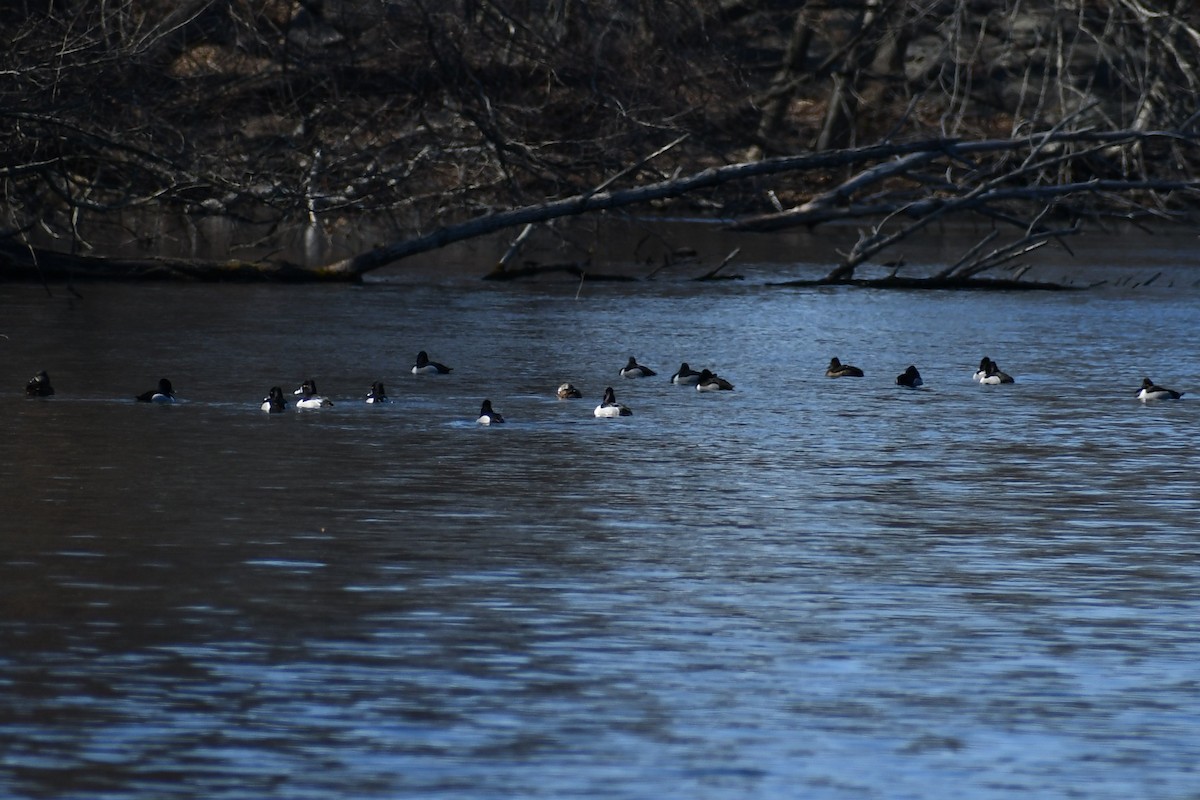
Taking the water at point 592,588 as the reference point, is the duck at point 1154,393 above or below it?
above

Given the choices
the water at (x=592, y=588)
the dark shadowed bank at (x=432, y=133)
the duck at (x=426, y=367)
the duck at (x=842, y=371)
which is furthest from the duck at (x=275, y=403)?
the dark shadowed bank at (x=432, y=133)

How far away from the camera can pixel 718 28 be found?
1500 inches

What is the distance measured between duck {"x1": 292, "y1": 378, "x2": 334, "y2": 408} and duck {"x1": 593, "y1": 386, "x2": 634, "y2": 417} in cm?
231

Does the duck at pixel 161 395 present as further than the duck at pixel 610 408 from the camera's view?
Yes

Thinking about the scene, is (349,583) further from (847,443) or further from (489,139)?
(489,139)

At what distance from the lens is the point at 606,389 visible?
61.8 feet

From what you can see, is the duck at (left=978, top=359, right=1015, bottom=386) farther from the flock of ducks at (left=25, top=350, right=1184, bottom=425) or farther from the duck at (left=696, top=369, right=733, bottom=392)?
the duck at (left=696, top=369, right=733, bottom=392)

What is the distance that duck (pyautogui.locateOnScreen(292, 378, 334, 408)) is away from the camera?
1817 cm

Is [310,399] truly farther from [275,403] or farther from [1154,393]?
[1154,393]

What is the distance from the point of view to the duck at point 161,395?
60.2 feet

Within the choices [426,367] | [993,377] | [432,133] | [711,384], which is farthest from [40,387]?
[432,133]

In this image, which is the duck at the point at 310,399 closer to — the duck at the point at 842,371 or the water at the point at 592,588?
the water at the point at 592,588

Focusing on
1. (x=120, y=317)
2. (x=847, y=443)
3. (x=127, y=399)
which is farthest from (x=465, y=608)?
(x=120, y=317)

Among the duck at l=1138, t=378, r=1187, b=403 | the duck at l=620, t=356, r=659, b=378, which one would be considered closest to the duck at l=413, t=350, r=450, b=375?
the duck at l=620, t=356, r=659, b=378
